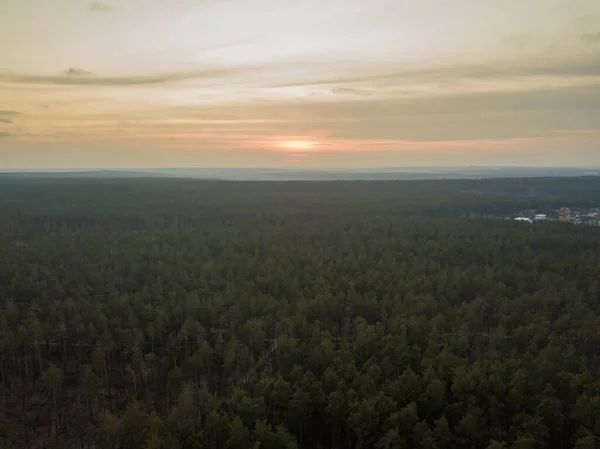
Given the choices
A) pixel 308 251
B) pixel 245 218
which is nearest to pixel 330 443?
pixel 308 251

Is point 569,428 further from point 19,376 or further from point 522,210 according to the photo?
point 522,210

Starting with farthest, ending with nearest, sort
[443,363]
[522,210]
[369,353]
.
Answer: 1. [522,210]
2. [369,353]
3. [443,363]

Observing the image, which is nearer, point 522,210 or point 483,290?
point 483,290


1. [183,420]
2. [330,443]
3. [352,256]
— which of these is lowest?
[330,443]

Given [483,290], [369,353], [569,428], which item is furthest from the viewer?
[483,290]

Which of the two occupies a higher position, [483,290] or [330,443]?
[483,290]

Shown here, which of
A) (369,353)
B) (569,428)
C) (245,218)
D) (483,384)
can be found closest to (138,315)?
(369,353)
